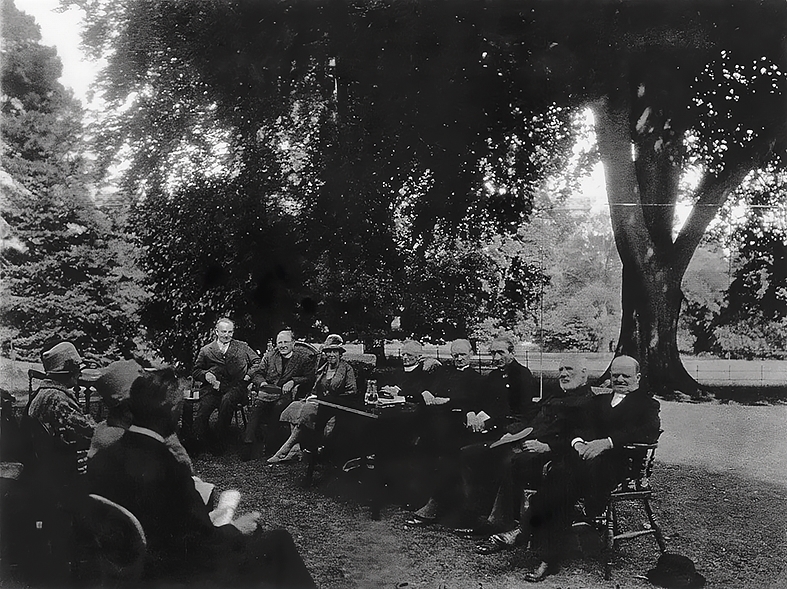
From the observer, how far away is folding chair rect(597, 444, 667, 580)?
3.33m

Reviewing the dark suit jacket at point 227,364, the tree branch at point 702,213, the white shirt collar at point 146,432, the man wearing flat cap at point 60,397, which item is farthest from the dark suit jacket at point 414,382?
the man wearing flat cap at point 60,397

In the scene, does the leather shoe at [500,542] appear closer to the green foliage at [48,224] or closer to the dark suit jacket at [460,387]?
the dark suit jacket at [460,387]

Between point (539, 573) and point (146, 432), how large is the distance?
1.95 m

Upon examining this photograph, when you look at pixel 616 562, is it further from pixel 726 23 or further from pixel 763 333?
pixel 726 23

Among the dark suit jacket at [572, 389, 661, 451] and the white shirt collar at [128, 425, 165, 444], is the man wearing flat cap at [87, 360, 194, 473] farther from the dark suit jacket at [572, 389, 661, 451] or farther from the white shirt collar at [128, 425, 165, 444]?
the dark suit jacket at [572, 389, 661, 451]

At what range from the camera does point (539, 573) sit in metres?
3.34

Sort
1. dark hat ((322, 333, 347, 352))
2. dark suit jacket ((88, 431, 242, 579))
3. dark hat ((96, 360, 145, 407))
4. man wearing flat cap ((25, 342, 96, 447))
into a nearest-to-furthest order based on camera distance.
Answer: dark suit jacket ((88, 431, 242, 579)) → dark hat ((96, 360, 145, 407)) → man wearing flat cap ((25, 342, 96, 447)) → dark hat ((322, 333, 347, 352))

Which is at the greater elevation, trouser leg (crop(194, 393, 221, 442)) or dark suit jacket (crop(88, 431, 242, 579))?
trouser leg (crop(194, 393, 221, 442))

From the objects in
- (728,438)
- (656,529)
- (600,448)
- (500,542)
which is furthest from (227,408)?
(728,438)

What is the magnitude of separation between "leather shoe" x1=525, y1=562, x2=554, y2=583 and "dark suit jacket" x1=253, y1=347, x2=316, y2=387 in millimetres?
1423

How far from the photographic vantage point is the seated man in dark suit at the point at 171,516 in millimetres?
2811

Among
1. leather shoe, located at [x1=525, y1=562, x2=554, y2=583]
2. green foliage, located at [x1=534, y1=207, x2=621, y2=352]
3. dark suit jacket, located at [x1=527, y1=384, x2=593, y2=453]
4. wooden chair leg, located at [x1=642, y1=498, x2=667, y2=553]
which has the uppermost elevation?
green foliage, located at [x1=534, y1=207, x2=621, y2=352]

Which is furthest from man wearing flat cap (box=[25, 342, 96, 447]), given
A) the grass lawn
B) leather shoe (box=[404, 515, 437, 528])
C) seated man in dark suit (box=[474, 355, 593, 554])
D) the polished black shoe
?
seated man in dark suit (box=[474, 355, 593, 554])

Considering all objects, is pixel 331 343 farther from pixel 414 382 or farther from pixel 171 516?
pixel 171 516
